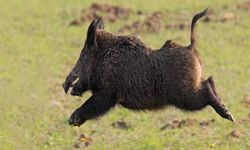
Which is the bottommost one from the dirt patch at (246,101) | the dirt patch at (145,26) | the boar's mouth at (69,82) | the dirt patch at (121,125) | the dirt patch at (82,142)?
the dirt patch at (121,125)

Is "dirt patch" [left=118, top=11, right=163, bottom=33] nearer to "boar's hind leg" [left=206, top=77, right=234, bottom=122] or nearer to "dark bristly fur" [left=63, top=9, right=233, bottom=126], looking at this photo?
"dark bristly fur" [left=63, top=9, right=233, bottom=126]

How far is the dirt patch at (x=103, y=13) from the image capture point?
18131 millimetres

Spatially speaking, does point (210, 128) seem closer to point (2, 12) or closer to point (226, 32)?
point (226, 32)

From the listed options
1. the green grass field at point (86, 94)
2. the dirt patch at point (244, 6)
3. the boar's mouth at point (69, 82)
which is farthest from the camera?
the dirt patch at point (244, 6)

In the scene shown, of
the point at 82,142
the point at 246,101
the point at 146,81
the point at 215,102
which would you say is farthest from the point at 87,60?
the point at 246,101

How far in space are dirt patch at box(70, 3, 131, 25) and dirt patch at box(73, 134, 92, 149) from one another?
8.28m

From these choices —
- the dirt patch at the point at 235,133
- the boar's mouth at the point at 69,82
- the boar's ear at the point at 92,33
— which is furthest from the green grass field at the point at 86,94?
the boar's ear at the point at 92,33

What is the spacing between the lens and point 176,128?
10.3m

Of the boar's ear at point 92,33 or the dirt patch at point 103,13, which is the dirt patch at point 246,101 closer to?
the boar's ear at point 92,33

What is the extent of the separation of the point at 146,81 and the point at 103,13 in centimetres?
1004

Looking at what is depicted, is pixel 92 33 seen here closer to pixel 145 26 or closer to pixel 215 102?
pixel 215 102

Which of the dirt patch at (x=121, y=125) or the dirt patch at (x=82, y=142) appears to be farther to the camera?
the dirt patch at (x=121, y=125)

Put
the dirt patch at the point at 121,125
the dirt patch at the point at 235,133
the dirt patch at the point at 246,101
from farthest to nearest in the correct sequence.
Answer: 1. the dirt patch at the point at 246,101
2. the dirt patch at the point at 121,125
3. the dirt patch at the point at 235,133

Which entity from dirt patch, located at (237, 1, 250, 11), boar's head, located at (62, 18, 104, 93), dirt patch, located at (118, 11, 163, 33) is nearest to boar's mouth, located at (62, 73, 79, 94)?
boar's head, located at (62, 18, 104, 93)
